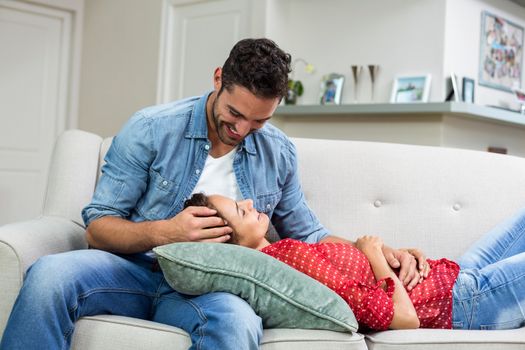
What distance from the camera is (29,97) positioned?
5914 mm

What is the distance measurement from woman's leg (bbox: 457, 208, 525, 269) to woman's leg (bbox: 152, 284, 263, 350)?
2.76ft

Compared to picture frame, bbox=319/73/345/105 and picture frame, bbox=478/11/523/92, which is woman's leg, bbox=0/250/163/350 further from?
picture frame, bbox=478/11/523/92

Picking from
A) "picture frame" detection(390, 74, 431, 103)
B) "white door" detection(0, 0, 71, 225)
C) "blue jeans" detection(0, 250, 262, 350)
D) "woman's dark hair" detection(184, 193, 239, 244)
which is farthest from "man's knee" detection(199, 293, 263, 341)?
"white door" detection(0, 0, 71, 225)

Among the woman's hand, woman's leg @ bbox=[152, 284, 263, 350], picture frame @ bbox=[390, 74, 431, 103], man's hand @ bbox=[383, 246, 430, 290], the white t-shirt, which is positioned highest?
picture frame @ bbox=[390, 74, 431, 103]

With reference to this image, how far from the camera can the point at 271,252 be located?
5.99 ft

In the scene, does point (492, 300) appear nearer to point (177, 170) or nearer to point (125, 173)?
point (177, 170)

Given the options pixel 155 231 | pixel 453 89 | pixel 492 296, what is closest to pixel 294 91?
pixel 453 89

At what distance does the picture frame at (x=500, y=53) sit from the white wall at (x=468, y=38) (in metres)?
0.05

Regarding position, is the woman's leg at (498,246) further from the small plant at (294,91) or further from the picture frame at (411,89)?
the small plant at (294,91)

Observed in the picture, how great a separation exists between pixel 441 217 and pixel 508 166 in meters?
0.31

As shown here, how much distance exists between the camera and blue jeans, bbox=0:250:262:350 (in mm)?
1446

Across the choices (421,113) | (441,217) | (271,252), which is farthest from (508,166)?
(421,113)

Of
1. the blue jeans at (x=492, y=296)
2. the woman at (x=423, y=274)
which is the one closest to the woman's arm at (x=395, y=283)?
the woman at (x=423, y=274)

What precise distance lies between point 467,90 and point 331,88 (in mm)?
913
